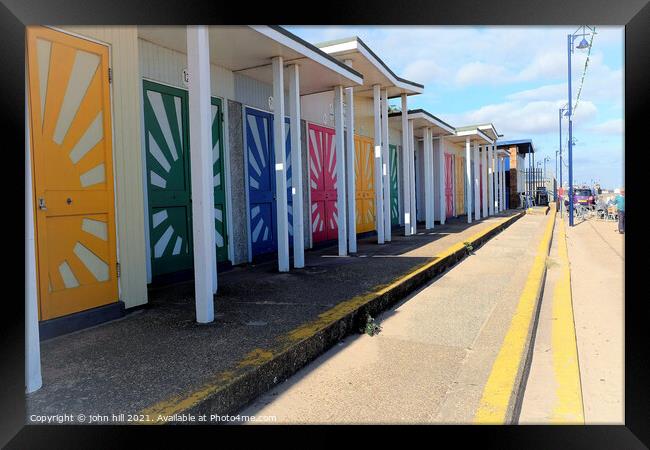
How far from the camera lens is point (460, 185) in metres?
21.2

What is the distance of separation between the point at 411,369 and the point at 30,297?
8.97 feet

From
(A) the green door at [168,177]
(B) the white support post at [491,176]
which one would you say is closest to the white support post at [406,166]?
(A) the green door at [168,177]

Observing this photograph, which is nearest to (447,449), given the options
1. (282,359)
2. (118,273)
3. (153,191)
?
(282,359)

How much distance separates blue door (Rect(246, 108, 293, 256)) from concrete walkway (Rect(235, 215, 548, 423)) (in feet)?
9.48

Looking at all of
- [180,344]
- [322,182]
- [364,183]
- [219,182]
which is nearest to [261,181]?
[219,182]

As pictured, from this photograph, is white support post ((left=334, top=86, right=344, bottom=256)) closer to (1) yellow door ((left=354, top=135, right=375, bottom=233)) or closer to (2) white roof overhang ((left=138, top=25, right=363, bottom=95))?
(2) white roof overhang ((left=138, top=25, right=363, bottom=95))

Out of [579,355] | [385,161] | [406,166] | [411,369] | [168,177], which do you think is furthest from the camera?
[406,166]

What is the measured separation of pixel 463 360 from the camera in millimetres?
3943

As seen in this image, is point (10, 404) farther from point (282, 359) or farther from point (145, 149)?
point (145, 149)

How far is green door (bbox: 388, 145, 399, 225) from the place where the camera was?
46.3 feet

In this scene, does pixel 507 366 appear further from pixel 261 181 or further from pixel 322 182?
pixel 322 182

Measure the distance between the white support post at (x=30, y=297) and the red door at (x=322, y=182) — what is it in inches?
273

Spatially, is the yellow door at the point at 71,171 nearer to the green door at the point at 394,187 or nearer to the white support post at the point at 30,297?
the white support post at the point at 30,297

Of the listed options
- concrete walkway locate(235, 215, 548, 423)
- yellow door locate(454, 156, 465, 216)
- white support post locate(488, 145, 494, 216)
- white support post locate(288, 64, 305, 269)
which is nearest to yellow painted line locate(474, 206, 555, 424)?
concrete walkway locate(235, 215, 548, 423)
